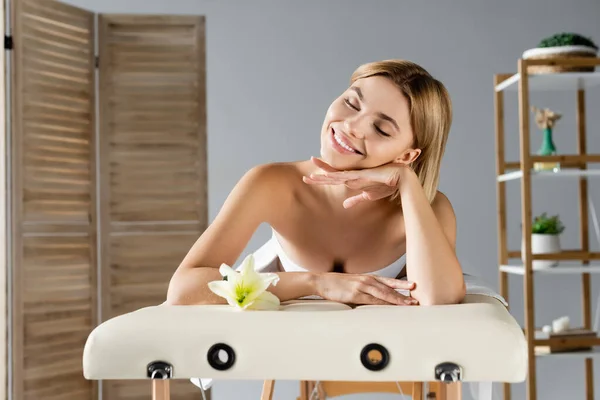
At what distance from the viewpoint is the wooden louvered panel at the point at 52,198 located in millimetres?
3428

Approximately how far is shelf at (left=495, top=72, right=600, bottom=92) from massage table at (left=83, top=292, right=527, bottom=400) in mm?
2560

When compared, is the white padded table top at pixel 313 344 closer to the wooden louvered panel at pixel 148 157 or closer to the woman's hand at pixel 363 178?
the woman's hand at pixel 363 178

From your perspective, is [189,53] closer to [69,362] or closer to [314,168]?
[69,362]

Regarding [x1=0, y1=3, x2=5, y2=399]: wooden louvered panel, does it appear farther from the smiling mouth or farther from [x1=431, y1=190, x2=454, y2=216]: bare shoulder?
the smiling mouth

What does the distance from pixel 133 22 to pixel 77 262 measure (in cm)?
115

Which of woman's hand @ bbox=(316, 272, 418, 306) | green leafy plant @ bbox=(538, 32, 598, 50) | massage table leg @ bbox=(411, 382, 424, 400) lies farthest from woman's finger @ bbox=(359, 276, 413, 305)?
green leafy plant @ bbox=(538, 32, 598, 50)

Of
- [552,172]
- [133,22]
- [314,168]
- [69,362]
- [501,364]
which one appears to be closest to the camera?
[501,364]

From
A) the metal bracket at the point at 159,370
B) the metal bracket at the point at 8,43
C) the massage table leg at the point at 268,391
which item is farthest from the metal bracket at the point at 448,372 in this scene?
the metal bracket at the point at 8,43

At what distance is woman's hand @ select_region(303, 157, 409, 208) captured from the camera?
144cm

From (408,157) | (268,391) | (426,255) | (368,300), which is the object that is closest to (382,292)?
(368,300)

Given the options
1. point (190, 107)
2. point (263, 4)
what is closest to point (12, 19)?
point (190, 107)

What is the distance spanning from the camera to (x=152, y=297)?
12.6 ft

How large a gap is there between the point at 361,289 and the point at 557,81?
2509 mm

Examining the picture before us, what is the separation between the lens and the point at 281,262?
6.00 ft
